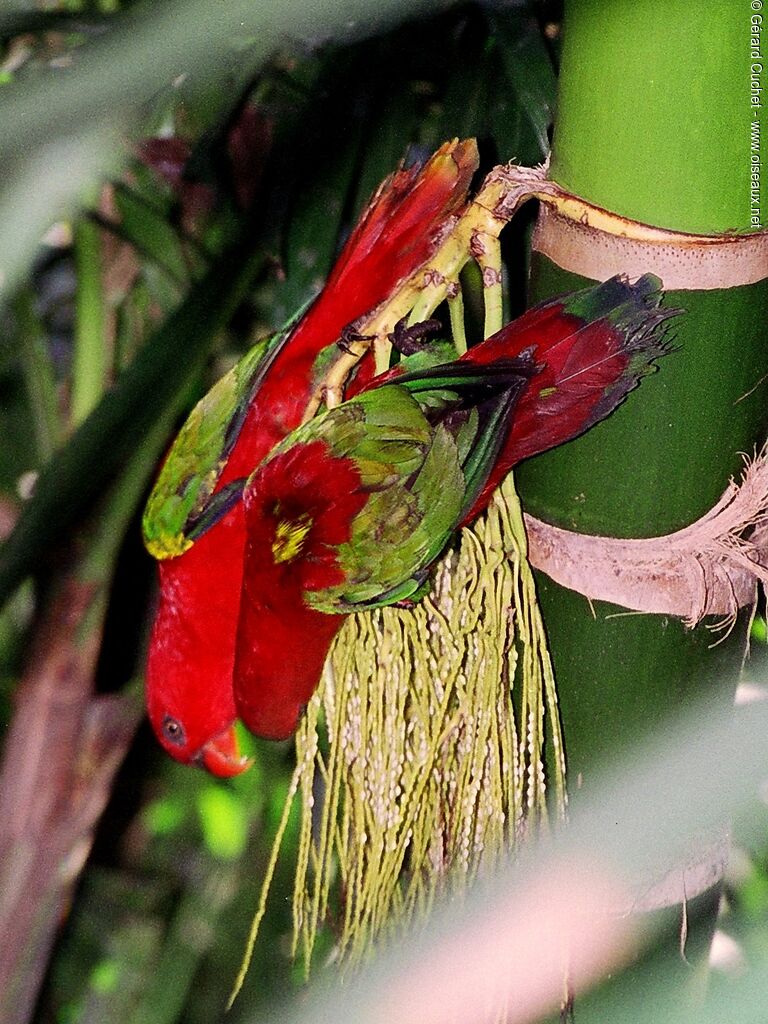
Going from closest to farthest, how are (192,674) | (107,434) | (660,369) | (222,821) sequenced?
(660,369) < (107,434) < (192,674) < (222,821)

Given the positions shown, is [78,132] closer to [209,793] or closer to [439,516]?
Answer: [439,516]

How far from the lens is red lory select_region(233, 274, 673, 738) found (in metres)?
0.44

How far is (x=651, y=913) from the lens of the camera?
0.47m

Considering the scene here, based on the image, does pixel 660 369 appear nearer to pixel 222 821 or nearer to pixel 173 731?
pixel 173 731

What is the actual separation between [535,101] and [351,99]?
22 centimetres

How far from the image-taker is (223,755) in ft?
2.56

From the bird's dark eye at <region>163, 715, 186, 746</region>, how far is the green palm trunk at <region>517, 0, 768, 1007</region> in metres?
0.37

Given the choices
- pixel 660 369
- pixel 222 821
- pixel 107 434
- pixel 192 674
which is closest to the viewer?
pixel 660 369

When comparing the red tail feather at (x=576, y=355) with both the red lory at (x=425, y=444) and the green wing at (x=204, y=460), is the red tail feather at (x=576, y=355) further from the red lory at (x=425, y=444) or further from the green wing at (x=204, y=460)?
the green wing at (x=204, y=460)

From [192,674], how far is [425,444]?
0.33 metres

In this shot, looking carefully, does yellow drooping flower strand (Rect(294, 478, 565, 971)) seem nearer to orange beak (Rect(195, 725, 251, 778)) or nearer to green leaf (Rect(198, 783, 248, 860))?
orange beak (Rect(195, 725, 251, 778))

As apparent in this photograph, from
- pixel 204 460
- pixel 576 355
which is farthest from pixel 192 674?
pixel 576 355

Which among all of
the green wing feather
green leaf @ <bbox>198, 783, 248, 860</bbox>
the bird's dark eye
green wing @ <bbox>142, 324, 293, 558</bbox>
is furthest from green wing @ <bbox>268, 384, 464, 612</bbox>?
green leaf @ <bbox>198, 783, 248, 860</bbox>

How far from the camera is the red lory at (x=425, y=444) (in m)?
0.44
